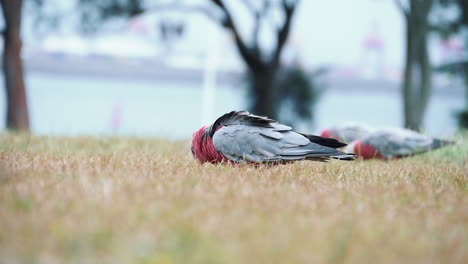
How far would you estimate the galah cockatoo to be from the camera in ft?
18.4

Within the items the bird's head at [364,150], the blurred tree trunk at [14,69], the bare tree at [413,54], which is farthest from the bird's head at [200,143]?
the bare tree at [413,54]

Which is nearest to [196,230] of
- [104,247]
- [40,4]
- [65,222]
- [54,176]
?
[104,247]

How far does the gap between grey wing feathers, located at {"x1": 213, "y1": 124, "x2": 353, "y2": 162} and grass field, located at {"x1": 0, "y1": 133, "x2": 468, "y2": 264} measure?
193mm

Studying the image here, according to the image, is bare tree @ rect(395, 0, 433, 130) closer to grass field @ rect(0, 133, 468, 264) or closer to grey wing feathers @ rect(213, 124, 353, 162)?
grey wing feathers @ rect(213, 124, 353, 162)

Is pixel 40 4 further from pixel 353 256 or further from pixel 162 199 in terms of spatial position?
pixel 353 256

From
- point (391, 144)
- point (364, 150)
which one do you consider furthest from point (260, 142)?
point (391, 144)

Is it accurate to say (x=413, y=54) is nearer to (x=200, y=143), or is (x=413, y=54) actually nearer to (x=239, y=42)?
(x=239, y=42)

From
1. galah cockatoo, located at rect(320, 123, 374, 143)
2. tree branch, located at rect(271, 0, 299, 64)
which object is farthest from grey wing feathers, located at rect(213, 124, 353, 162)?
tree branch, located at rect(271, 0, 299, 64)

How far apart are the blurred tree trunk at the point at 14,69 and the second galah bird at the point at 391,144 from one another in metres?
5.89

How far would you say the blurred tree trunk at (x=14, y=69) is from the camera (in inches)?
345

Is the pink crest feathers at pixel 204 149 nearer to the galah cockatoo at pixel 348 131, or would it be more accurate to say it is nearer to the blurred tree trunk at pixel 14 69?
the galah cockatoo at pixel 348 131

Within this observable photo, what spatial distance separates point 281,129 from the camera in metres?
3.32

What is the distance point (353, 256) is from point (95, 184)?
1222 millimetres

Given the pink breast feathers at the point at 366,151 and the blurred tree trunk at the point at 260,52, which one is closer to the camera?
the pink breast feathers at the point at 366,151
